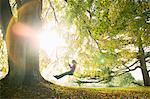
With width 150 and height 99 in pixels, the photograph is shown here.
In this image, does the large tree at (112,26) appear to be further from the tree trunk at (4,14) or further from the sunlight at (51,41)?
the tree trunk at (4,14)

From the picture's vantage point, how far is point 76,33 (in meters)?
14.8

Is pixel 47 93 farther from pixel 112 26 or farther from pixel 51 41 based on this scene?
pixel 51 41

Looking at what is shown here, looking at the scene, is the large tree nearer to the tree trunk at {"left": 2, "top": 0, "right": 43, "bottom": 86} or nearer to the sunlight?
the sunlight

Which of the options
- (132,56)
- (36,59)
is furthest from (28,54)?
(132,56)

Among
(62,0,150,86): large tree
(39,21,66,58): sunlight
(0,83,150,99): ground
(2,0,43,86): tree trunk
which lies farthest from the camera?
(39,21,66,58): sunlight

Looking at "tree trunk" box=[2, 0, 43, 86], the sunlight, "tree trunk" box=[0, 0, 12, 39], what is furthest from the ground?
the sunlight

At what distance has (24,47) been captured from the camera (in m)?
9.10

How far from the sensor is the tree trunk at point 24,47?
884 centimetres

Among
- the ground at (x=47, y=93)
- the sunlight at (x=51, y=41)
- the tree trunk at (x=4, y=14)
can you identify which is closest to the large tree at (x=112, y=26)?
the sunlight at (x=51, y=41)

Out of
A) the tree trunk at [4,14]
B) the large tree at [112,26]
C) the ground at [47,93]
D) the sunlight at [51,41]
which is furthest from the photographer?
the sunlight at [51,41]

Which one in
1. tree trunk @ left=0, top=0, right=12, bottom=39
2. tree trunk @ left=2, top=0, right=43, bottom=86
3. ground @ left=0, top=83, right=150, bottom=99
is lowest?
ground @ left=0, top=83, right=150, bottom=99

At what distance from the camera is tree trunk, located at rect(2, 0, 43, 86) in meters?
8.84

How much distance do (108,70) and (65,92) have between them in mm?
10975

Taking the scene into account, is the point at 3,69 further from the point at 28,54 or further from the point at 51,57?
the point at 28,54
